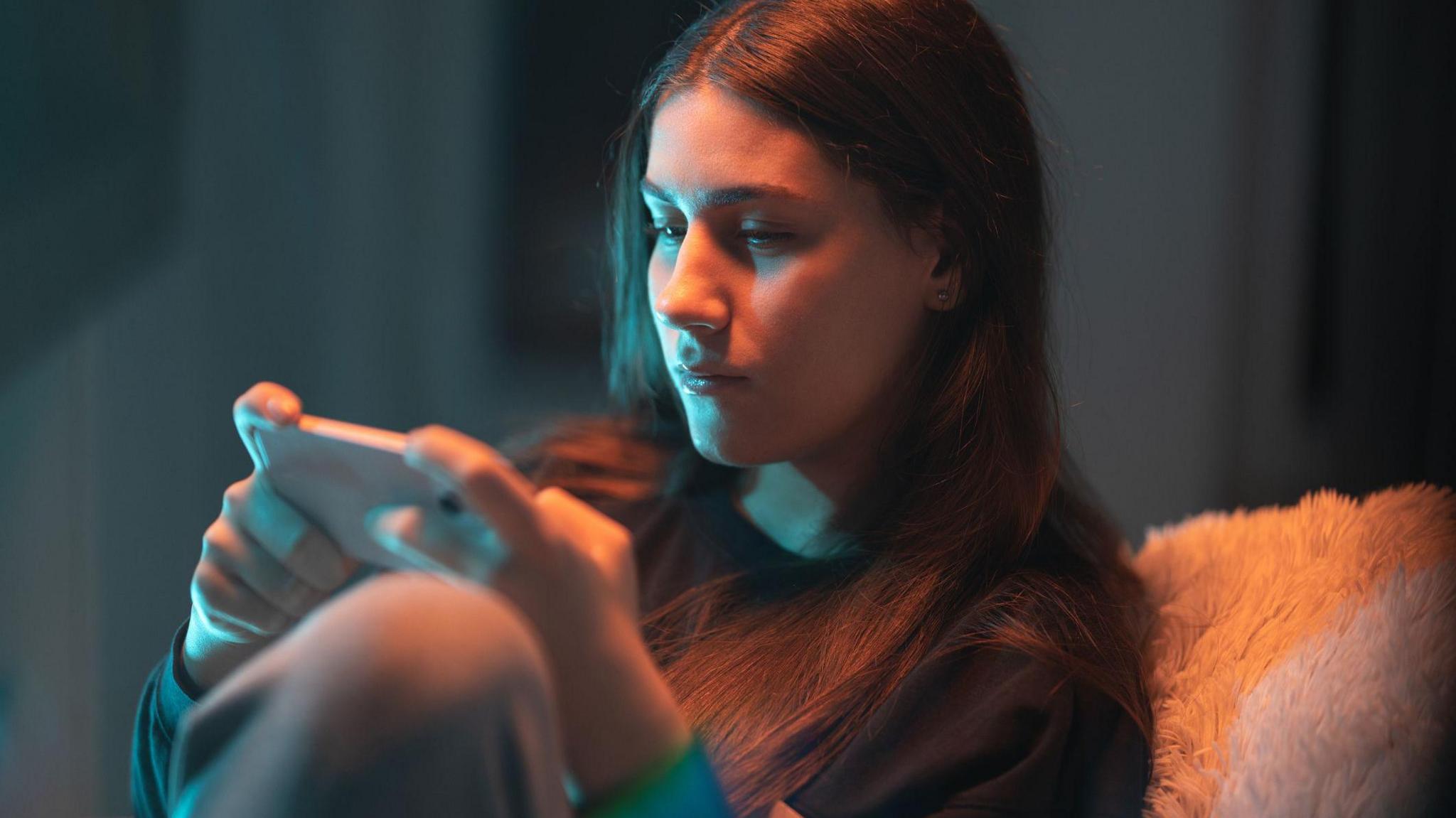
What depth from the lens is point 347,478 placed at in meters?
0.65

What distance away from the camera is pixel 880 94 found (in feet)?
2.76

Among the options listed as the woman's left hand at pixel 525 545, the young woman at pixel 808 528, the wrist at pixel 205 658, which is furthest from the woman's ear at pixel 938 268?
the wrist at pixel 205 658

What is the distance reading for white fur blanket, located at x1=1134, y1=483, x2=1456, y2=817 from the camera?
72cm

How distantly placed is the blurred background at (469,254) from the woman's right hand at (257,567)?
498 mm

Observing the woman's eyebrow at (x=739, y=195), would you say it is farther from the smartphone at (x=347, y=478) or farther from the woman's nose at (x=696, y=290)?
the smartphone at (x=347, y=478)

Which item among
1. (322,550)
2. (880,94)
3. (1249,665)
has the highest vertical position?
(880,94)

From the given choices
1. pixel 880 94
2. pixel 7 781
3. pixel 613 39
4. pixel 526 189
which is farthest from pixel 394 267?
pixel 880 94

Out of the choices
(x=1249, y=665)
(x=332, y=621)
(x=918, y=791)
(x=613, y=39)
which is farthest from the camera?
(x=613, y=39)

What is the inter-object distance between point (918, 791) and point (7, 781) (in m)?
0.95

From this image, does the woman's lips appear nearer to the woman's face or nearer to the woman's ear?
the woman's face

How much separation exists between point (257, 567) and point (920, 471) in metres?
0.50

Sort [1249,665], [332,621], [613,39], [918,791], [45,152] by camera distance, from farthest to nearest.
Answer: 1. [613,39]
2. [45,152]
3. [1249,665]
4. [918,791]
5. [332,621]

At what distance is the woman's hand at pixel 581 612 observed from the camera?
0.57 m

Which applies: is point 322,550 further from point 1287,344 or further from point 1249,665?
Result: point 1287,344
